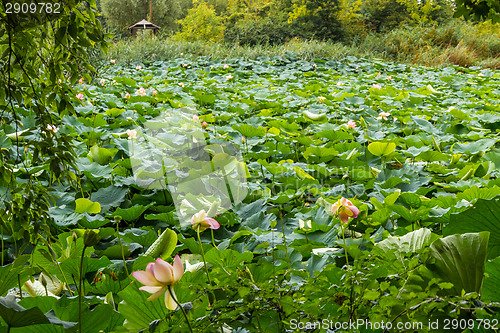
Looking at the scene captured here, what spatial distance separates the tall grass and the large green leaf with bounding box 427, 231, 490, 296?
7.27 m

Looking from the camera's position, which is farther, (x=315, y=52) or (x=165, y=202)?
(x=315, y=52)

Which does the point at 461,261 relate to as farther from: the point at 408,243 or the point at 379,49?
the point at 379,49

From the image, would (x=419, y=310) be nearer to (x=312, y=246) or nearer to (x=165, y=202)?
(x=312, y=246)

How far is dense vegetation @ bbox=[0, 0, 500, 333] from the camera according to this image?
2.38 ft

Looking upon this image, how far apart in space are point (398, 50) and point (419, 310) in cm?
1062

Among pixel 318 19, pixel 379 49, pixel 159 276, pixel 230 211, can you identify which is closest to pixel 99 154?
pixel 230 211

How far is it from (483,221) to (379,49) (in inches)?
407

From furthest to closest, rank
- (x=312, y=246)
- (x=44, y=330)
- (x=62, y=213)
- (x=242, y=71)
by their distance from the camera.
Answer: (x=242, y=71)
(x=62, y=213)
(x=312, y=246)
(x=44, y=330)

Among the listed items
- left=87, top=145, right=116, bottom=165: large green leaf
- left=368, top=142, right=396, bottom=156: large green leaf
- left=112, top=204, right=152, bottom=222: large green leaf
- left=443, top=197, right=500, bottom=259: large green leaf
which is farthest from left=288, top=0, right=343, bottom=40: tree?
left=443, top=197, right=500, bottom=259: large green leaf

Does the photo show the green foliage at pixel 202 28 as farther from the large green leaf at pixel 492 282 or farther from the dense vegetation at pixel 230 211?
the large green leaf at pixel 492 282

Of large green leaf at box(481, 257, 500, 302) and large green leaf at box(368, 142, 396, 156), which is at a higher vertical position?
large green leaf at box(481, 257, 500, 302)

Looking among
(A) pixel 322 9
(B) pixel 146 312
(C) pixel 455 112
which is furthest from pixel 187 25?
(B) pixel 146 312

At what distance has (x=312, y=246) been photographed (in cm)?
131

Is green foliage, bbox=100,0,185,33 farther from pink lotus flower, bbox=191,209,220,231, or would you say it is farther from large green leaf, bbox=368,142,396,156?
pink lotus flower, bbox=191,209,220,231
